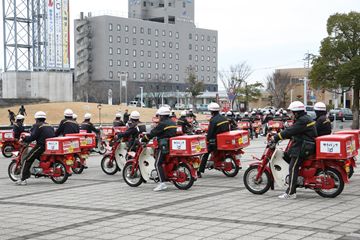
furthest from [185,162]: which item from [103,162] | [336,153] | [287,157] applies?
[103,162]

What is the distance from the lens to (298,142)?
9.80m

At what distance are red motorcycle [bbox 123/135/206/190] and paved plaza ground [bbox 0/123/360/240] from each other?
239 mm

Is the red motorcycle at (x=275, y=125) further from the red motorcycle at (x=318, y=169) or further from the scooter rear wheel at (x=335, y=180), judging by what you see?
the scooter rear wheel at (x=335, y=180)

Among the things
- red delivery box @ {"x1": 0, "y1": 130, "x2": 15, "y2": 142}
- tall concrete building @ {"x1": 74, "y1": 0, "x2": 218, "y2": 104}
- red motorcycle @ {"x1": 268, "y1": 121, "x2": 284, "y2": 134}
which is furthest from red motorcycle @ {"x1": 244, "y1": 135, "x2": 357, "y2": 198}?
tall concrete building @ {"x1": 74, "y1": 0, "x2": 218, "y2": 104}

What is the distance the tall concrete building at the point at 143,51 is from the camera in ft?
336

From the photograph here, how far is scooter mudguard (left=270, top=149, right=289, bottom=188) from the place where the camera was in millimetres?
10219

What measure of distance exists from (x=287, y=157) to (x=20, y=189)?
19.2 ft

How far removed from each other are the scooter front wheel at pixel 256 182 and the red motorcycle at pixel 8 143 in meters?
12.3

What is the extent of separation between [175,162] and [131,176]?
123 centimetres

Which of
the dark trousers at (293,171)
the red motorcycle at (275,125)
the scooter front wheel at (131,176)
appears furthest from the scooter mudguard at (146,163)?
the red motorcycle at (275,125)

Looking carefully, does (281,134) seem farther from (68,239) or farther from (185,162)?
(68,239)

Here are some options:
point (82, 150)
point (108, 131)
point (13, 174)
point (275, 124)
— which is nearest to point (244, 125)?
point (275, 124)

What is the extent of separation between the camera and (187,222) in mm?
7949

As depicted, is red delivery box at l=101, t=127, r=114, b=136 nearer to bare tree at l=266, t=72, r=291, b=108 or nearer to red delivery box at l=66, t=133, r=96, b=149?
red delivery box at l=66, t=133, r=96, b=149
